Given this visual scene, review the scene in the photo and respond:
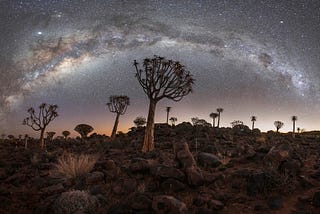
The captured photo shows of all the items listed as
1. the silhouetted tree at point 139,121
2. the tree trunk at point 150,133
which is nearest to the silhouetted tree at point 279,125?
the silhouetted tree at point 139,121

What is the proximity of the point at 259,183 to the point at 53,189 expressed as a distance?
6713mm

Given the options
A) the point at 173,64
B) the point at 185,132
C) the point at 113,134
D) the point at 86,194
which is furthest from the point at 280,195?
the point at 113,134

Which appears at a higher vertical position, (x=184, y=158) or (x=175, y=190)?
(x=184, y=158)

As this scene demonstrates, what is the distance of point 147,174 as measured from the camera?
10.3m

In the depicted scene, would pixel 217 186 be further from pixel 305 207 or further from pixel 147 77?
pixel 147 77

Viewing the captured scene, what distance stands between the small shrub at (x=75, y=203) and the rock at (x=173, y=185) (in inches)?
89.2

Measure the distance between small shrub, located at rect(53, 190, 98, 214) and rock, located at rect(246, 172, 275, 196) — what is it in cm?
472

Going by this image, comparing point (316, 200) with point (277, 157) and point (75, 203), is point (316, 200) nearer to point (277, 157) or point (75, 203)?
point (277, 157)

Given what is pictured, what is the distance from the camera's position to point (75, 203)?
744 centimetres

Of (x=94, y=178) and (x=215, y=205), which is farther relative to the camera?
(x=94, y=178)

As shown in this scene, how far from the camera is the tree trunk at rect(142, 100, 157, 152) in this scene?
20031mm

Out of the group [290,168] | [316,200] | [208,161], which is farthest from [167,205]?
[290,168]

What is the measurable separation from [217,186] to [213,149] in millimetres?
7615

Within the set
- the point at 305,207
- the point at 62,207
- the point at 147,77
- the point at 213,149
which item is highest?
the point at 147,77
